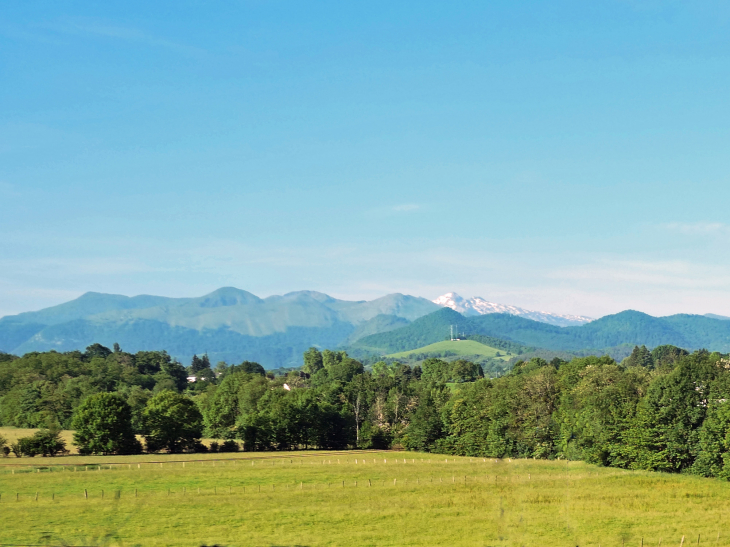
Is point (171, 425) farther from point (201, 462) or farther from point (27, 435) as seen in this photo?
point (27, 435)

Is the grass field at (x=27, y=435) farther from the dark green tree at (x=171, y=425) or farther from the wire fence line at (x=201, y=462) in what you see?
the wire fence line at (x=201, y=462)

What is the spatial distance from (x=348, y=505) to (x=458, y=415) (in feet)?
206

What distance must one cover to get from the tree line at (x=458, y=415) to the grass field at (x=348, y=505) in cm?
706

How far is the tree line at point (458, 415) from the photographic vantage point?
8494 centimetres

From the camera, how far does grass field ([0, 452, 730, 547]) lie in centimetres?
4272

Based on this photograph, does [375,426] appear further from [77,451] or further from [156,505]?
[156,505]

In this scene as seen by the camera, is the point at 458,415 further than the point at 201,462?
Yes

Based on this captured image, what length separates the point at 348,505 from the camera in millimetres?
56906

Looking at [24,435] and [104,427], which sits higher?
[104,427]

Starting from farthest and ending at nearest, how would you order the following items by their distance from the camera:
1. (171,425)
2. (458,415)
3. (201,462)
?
(458,415) → (171,425) → (201,462)

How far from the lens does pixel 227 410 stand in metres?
135

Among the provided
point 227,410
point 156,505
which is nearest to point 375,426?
point 227,410

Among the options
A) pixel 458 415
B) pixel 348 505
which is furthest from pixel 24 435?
pixel 348 505

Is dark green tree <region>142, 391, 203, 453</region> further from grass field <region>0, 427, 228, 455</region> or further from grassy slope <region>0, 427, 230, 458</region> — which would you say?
grassy slope <region>0, 427, 230, 458</region>
